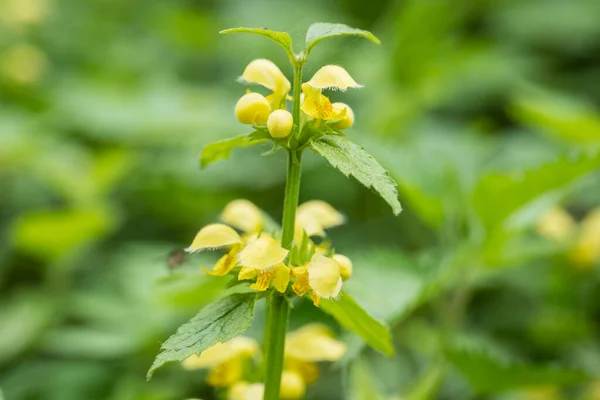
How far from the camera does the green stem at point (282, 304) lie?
0.63 meters

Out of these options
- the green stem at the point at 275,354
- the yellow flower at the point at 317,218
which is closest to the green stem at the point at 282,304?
the green stem at the point at 275,354

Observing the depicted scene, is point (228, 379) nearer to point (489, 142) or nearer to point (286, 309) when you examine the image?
point (286, 309)

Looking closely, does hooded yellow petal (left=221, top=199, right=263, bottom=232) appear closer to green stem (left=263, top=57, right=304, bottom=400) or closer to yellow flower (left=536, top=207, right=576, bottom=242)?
green stem (left=263, top=57, right=304, bottom=400)

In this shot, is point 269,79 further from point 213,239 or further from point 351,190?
point 351,190

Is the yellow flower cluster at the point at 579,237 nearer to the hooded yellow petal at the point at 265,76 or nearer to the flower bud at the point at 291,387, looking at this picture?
the flower bud at the point at 291,387

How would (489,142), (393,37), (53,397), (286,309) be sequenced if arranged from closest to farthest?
(286,309), (53,397), (489,142), (393,37)

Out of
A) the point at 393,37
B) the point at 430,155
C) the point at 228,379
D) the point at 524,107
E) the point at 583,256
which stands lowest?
the point at 228,379

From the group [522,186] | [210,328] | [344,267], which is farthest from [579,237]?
[210,328]

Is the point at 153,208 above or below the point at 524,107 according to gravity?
below

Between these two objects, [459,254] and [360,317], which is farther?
[459,254]

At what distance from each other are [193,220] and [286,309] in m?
1.25

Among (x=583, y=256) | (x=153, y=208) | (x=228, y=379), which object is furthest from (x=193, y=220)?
(x=228, y=379)

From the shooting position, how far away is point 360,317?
682 millimetres

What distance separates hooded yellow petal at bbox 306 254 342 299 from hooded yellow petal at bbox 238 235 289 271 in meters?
0.03
